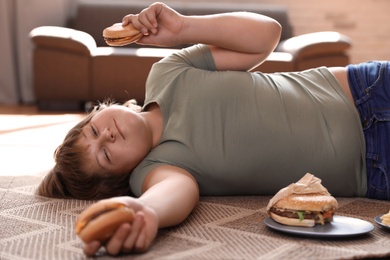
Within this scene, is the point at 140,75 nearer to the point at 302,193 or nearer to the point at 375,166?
the point at 375,166

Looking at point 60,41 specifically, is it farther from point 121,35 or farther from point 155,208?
point 155,208

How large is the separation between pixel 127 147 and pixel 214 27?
0.43 m

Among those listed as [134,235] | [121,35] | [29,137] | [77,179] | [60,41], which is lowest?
[29,137]

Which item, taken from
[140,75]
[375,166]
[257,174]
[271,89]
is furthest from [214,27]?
[140,75]

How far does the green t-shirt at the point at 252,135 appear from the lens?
1.63m

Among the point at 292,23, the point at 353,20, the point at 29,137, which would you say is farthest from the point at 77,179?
the point at 353,20

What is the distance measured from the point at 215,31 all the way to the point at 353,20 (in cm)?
374

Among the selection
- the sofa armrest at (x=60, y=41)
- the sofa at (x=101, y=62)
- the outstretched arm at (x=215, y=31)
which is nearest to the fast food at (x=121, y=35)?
the outstretched arm at (x=215, y=31)

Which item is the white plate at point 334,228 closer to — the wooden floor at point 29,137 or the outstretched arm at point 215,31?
the outstretched arm at point 215,31

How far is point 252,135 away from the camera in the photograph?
164 centimetres

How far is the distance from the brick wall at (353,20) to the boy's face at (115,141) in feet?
12.5

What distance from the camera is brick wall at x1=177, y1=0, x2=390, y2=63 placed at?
5.22 m

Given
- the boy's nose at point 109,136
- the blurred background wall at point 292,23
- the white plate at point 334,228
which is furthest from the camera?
the blurred background wall at point 292,23

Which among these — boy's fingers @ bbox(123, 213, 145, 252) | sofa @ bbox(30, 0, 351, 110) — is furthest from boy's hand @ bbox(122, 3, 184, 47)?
sofa @ bbox(30, 0, 351, 110)
